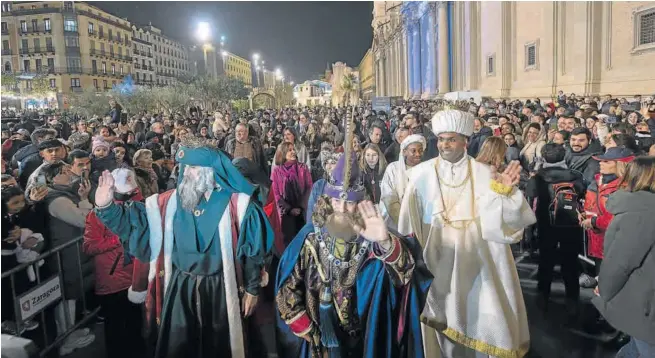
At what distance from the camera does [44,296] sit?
14.9ft

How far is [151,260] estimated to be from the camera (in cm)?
370

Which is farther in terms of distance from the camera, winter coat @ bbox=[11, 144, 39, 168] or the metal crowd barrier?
winter coat @ bbox=[11, 144, 39, 168]

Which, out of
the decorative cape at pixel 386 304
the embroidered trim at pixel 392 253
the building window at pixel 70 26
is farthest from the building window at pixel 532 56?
the building window at pixel 70 26

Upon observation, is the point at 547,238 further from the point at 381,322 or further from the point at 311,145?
the point at 311,145

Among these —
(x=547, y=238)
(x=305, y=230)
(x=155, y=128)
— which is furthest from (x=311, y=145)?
(x=305, y=230)

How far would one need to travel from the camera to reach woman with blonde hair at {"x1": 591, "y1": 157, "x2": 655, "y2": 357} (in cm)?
319

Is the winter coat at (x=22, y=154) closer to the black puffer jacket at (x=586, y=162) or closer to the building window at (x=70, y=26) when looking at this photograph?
the black puffer jacket at (x=586, y=162)

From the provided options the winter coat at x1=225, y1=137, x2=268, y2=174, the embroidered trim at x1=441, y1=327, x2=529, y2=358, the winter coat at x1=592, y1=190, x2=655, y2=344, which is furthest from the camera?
the winter coat at x1=225, y1=137, x2=268, y2=174

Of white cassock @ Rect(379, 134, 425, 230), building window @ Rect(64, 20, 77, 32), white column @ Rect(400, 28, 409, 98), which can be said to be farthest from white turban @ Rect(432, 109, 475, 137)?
building window @ Rect(64, 20, 77, 32)

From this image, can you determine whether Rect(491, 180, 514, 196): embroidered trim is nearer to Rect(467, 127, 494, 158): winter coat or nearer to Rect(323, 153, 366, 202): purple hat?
Rect(323, 153, 366, 202): purple hat

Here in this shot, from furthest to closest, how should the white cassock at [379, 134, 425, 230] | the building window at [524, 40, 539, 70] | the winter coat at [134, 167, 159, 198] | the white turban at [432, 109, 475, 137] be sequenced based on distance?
the building window at [524, 40, 539, 70] < the winter coat at [134, 167, 159, 198] < the white cassock at [379, 134, 425, 230] < the white turban at [432, 109, 475, 137]

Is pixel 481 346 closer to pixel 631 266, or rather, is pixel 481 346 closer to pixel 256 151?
pixel 631 266

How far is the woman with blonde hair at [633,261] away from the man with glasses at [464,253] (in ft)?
2.06

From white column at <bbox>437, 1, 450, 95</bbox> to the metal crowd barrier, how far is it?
110ft
